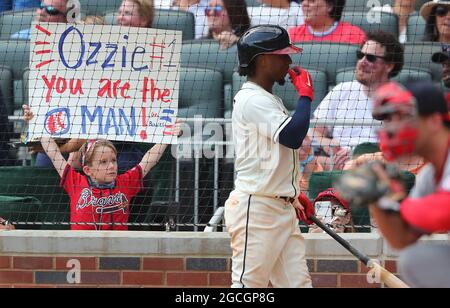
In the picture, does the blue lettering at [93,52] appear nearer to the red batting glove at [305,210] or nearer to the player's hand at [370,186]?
the red batting glove at [305,210]

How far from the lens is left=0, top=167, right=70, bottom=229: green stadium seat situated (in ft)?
24.8

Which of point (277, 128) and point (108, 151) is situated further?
point (108, 151)

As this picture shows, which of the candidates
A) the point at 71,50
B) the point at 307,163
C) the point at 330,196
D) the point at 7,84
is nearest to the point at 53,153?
the point at 71,50

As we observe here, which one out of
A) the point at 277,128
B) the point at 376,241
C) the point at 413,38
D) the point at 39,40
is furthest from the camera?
the point at 413,38

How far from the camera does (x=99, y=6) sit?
9430mm

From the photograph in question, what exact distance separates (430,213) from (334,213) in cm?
283

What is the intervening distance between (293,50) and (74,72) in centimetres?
190

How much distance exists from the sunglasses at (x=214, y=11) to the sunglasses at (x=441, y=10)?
1664 mm

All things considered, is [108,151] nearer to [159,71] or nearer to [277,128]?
[159,71]

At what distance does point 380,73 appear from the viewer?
7965 millimetres

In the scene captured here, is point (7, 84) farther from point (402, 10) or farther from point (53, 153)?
point (402, 10)

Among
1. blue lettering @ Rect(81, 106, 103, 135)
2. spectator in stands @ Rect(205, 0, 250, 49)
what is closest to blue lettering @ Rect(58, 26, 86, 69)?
blue lettering @ Rect(81, 106, 103, 135)

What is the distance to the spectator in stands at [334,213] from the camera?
705cm

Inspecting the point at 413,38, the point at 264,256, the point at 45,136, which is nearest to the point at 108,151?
the point at 45,136
